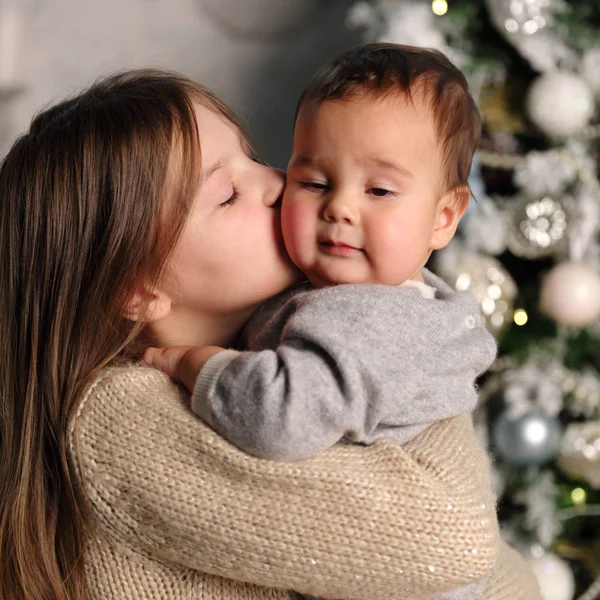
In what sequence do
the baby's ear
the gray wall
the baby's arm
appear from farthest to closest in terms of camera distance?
the gray wall < the baby's ear < the baby's arm

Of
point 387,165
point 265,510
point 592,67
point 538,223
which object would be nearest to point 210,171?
Result: point 387,165

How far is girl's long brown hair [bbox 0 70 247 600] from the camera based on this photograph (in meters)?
1.08

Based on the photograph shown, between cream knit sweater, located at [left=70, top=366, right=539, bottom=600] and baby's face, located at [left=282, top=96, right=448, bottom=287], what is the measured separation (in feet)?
0.82

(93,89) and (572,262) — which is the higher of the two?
(93,89)

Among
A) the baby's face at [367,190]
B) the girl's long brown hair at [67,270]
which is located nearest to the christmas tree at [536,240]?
the baby's face at [367,190]

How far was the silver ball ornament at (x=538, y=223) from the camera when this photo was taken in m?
1.85

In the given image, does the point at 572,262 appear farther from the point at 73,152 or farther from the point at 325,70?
the point at 73,152

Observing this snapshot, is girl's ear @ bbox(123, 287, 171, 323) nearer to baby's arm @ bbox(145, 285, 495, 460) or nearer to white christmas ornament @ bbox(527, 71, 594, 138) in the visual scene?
baby's arm @ bbox(145, 285, 495, 460)

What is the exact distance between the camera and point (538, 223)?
185 centimetres

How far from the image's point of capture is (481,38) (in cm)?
196

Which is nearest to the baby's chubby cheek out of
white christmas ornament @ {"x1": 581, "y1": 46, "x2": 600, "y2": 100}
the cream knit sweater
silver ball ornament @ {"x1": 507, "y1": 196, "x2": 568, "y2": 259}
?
the cream knit sweater

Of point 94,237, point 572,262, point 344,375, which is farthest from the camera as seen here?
point 572,262

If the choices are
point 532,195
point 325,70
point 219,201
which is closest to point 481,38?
point 532,195

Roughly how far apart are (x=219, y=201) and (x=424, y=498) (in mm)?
496
